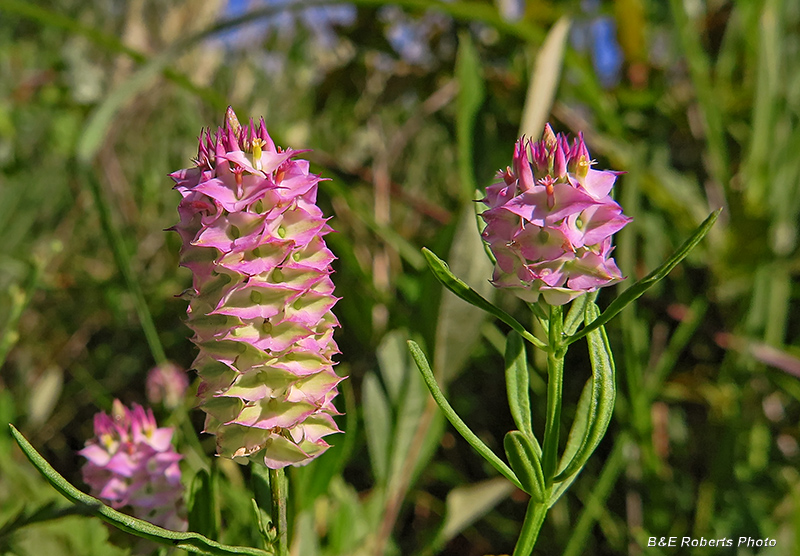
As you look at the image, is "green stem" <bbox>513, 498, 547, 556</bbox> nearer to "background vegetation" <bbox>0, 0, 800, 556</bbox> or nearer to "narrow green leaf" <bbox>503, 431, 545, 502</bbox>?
"narrow green leaf" <bbox>503, 431, 545, 502</bbox>

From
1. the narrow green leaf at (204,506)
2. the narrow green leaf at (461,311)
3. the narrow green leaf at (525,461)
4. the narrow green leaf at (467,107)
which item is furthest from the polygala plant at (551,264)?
the narrow green leaf at (467,107)

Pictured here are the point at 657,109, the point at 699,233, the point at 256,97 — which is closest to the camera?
the point at 699,233

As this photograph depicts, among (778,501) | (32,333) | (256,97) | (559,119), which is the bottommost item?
(778,501)

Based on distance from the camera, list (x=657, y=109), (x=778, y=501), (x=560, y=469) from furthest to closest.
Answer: (x=657, y=109) → (x=778, y=501) → (x=560, y=469)

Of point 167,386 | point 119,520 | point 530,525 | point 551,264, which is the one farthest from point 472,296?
point 167,386

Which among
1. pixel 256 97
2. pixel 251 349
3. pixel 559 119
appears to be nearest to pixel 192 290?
pixel 251 349

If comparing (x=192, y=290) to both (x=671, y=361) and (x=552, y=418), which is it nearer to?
(x=552, y=418)
